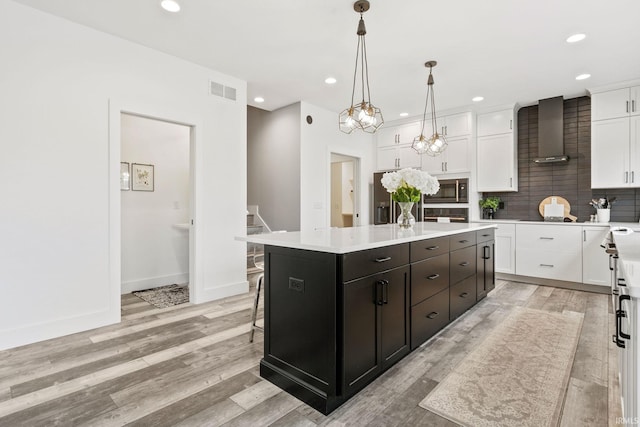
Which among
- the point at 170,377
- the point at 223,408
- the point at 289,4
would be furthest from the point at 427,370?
the point at 289,4

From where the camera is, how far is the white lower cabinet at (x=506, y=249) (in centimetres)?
489

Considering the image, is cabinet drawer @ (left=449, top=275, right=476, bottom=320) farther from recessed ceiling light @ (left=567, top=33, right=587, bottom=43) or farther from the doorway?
the doorway

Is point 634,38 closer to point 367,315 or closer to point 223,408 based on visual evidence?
point 367,315

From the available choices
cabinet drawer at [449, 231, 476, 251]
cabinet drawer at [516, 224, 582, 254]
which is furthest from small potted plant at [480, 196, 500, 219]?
cabinet drawer at [449, 231, 476, 251]

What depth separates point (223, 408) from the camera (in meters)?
1.81

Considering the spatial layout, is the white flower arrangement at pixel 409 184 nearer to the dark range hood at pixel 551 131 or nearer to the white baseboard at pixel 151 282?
the dark range hood at pixel 551 131

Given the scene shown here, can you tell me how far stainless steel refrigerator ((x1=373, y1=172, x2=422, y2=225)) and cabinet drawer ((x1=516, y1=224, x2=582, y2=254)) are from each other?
1579mm

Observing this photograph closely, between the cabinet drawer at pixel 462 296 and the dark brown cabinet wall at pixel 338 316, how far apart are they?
0.68 m

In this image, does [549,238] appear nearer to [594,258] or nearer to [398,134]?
[594,258]

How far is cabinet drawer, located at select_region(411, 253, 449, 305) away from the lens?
2.41 m

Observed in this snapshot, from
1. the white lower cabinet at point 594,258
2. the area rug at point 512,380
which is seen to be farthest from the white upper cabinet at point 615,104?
the area rug at point 512,380

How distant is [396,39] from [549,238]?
352 centimetres

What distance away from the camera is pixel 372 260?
197 cm

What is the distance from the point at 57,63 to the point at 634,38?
5352 mm
